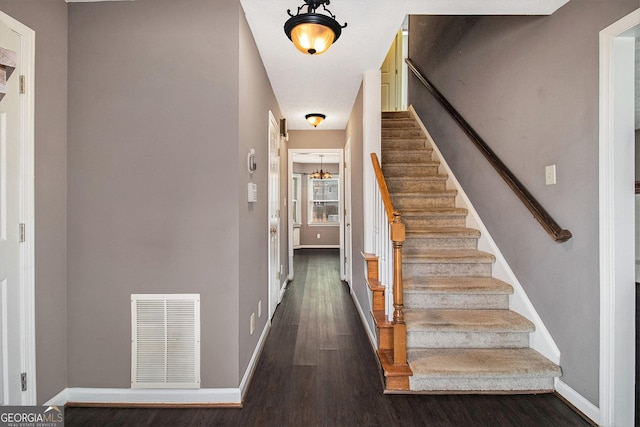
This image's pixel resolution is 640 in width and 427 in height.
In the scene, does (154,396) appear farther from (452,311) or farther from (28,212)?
(452,311)

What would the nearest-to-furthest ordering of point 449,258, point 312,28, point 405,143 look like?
1. point 312,28
2. point 449,258
3. point 405,143

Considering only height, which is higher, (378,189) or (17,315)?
(378,189)

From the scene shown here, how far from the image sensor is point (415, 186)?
141 inches

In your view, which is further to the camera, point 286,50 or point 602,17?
point 286,50

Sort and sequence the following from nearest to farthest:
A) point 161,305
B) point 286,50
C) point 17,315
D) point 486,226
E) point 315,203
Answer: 1. point 17,315
2. point 161,305
3. point 286,50
4. point 486,226
5. point 315,203

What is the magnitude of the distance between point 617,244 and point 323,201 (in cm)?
800

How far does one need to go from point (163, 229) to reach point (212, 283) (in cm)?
47

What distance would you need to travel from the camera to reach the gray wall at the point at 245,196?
2.04 metres

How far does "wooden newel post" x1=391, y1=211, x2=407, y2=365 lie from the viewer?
2086mm

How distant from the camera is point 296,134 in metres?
5.26

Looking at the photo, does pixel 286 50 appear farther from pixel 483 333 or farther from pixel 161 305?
pixel 483 333

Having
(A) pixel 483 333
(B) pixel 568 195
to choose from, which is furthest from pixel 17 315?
(B) pixel 568 195

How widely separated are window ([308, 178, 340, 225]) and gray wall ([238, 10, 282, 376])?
6285 mm

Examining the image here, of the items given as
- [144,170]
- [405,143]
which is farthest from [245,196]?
[405,143]
